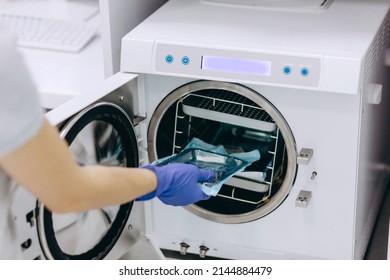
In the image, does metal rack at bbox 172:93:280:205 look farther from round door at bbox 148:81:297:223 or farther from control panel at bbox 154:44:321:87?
control panel at bbox 154:44:321:87

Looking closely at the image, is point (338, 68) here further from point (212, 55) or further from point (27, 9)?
point (27, 9)

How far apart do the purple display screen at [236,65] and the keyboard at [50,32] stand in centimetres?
69

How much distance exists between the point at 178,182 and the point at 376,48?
2.13ft

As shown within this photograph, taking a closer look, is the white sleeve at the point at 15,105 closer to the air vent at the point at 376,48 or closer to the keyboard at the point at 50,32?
the air vent at the point at 376,48

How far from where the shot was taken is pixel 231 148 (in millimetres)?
2379

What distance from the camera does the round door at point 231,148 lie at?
2090 mm

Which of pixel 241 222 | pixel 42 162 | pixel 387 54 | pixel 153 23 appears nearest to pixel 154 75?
pixel 153 23

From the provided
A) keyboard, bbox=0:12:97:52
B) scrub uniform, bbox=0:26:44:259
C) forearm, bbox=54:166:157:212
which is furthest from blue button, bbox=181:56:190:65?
scrub uniform, bbox=0:26:44:259

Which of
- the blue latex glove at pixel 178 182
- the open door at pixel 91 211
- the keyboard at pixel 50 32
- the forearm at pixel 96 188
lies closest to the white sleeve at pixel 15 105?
the forearm at pixel 96 188

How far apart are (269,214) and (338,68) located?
49 centimetres

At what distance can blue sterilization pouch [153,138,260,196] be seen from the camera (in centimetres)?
210

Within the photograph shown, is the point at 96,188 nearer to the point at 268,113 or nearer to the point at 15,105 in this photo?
the point at 15,105

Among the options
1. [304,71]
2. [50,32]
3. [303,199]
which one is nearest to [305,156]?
[303,199]

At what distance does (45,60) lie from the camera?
96.9 inches
